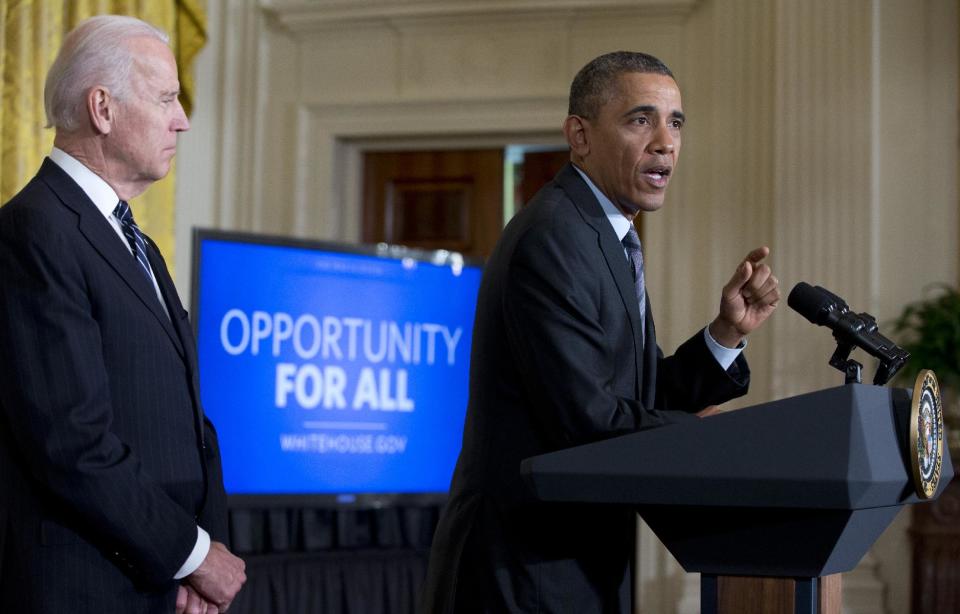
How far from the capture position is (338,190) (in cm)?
643

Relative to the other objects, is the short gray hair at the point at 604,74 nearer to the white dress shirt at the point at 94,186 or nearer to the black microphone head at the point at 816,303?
the black microphone head at the point at 816,303

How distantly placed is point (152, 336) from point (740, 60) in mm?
4408

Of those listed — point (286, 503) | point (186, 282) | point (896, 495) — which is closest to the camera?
point (896, 495)

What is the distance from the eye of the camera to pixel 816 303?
5.60ft

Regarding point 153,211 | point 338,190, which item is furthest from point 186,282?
point 338,190

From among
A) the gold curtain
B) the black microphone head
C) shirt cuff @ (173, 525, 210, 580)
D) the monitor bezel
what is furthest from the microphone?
the gold curtain

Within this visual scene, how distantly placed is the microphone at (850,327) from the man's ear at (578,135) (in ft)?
1.51

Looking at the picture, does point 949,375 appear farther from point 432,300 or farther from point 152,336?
point 152,336

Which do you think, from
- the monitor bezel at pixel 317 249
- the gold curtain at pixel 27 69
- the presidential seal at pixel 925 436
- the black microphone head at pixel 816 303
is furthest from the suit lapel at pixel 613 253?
the gold curtain at pixel 27 69

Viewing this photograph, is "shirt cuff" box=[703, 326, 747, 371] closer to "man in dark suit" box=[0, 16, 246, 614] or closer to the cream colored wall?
"man in dark suit" box=[0, 16, 246, 614]

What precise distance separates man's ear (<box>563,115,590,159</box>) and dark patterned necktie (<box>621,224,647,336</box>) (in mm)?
153

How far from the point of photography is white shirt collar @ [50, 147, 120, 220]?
1.99 metres

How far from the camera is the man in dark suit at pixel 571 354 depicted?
5.77 ft

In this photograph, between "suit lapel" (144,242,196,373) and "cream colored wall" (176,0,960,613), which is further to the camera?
"cream colored wall" (176,0,960,613)
